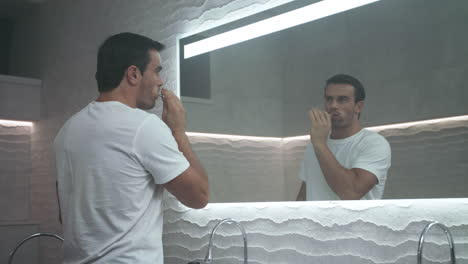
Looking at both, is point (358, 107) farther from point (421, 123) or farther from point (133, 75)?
point (133, 75)

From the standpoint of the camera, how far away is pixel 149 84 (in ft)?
5.32

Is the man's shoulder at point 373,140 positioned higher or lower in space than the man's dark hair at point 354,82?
lower

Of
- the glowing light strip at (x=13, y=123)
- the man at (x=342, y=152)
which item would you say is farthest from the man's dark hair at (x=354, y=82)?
the glowing light strip at (x=13, y=123)

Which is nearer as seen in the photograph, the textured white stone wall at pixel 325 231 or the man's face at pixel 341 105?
the textured white stone wall at pixel 325 231

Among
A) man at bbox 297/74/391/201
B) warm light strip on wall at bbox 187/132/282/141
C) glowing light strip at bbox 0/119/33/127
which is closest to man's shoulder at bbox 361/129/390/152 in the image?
man at bbox 297/74/391/201

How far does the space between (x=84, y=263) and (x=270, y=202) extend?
752 millimetres

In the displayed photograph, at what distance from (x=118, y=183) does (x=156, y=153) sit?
12cm

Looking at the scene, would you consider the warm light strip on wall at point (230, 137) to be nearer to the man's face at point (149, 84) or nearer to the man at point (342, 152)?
the man at point (342, 152)

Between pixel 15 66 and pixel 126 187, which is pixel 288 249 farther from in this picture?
pixel 15 66

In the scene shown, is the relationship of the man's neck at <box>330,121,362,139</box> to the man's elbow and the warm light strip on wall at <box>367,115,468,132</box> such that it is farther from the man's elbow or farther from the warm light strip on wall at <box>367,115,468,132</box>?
the man's elbow

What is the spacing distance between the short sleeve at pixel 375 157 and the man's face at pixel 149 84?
25.2 inches

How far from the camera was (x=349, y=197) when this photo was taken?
1676mm

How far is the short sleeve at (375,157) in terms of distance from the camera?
1605mm

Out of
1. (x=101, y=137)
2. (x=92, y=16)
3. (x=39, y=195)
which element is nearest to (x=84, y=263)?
(x=101, y=137)
